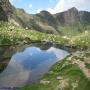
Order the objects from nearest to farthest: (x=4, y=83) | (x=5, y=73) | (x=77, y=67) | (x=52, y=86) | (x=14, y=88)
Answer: (x=52, y=86)
(x=14, y=88)
(x=4, y=83)
(x=77, y=67)
(x=5, y=73)

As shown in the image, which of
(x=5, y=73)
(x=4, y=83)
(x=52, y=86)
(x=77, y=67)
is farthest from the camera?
(x=5, y=73)

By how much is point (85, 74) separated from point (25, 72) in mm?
43759

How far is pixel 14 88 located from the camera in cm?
10075

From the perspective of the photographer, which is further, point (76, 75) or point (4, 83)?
point (4, 83)

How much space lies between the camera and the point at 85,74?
104938 mm

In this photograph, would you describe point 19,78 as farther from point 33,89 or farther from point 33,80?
point 33,89

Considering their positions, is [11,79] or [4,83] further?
[11,79]

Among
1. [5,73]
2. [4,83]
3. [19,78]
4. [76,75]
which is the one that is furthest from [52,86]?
[5,73]

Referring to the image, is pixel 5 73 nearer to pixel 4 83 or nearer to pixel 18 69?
pixel 18 69

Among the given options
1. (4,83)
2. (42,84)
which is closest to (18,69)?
(4,83)

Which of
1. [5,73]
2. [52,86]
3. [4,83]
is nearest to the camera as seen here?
[52,86]

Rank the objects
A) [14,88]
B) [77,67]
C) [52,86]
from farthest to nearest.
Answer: [77,67] < [14,88] < [52,86]

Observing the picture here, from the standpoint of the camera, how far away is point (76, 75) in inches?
3971

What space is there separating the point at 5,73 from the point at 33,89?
46374mm
